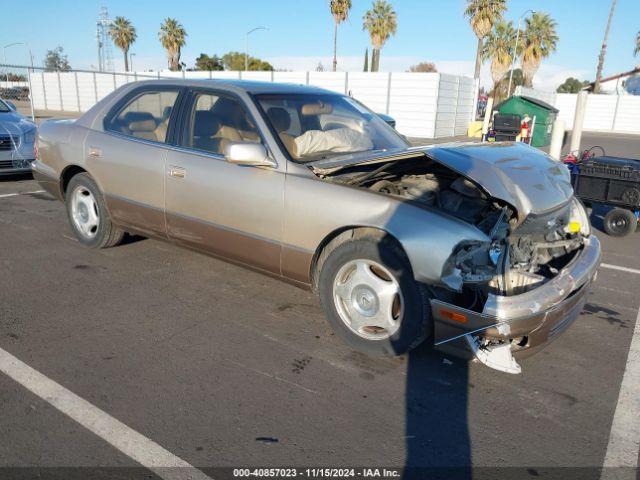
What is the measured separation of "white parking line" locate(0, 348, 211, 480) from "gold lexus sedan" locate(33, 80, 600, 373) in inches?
55.6

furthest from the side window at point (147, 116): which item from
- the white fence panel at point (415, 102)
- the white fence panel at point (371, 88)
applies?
the white fence panel at point (371, 88)

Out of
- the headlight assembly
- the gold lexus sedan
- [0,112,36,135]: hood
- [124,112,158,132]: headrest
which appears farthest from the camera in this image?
the headlight assembly

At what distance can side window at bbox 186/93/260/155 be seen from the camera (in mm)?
4002

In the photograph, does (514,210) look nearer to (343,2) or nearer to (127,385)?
(127,385)

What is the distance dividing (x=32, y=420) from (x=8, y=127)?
7640 mm

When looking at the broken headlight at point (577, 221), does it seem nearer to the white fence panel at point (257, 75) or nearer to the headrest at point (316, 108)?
the headrest at point (316, 108)

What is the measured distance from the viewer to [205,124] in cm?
424

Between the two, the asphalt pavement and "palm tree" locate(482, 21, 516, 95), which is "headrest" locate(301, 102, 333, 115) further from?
"palm tree" locate(482, 21, 516, 95)

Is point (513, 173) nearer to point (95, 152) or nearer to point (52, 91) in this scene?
point (95, 152)

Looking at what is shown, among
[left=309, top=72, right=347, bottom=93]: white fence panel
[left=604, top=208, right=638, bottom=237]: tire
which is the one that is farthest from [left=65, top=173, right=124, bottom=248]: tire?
[left=309, top=72, right=347, bottom=93]: white fence panel

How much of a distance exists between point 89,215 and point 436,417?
4.05 meters

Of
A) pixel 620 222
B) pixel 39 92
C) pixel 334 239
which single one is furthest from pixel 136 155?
pixel 39 92

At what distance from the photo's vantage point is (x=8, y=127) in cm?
862

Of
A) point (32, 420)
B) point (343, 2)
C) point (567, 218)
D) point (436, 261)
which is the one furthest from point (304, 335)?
point (343, 2)
